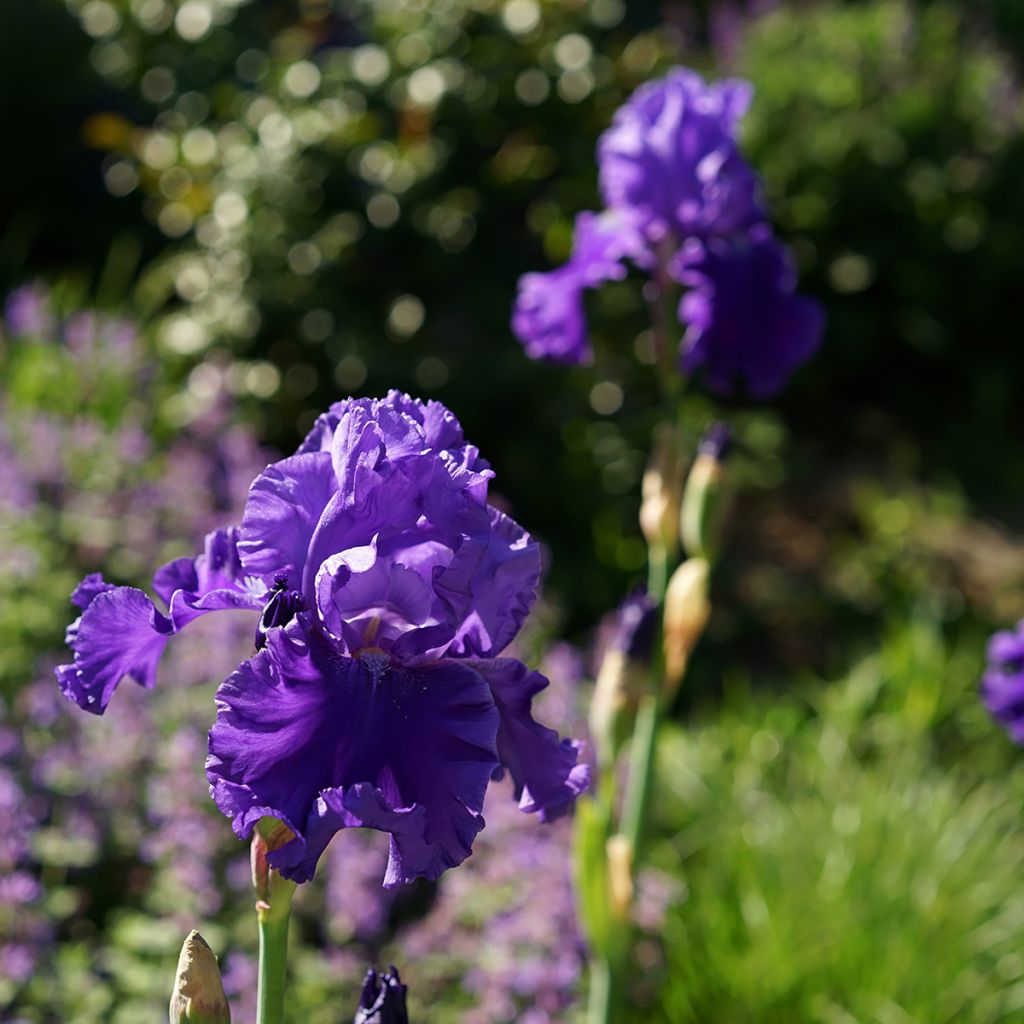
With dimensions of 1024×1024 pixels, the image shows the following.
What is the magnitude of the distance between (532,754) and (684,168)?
1.19m

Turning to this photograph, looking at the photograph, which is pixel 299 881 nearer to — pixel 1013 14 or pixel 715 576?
pixel 715 576

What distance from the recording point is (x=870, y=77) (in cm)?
580

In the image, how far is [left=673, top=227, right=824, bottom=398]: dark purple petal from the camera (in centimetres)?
194

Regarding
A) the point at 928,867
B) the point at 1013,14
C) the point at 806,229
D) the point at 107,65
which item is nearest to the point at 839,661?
the point at 928,867

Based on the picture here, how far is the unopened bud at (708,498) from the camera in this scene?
1948 millimetres

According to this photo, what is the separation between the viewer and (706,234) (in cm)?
195

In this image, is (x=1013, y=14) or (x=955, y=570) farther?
(x=1013, y=14)

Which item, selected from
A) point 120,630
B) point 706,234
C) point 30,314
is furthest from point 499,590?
point 30,314

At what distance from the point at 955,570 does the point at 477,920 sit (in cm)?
304

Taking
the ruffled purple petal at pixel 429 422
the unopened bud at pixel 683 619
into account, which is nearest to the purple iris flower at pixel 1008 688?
the unopened bud at pixel 683 619

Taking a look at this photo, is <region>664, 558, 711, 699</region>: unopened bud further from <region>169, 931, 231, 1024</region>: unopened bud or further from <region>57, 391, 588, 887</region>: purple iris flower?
<region>169, 931, 231, 1024</region>: unopened bud

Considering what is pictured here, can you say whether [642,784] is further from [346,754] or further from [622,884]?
[346,754]

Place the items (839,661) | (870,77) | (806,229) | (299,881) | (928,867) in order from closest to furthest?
1. (299,881)
2. (928,867)
3. (839,661)
4. (806,229)
5. (870,77)

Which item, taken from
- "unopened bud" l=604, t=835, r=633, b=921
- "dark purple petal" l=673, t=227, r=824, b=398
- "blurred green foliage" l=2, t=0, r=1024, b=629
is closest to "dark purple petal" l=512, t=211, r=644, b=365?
"dark purple petal" l=673, t=227, r=824, b=398
